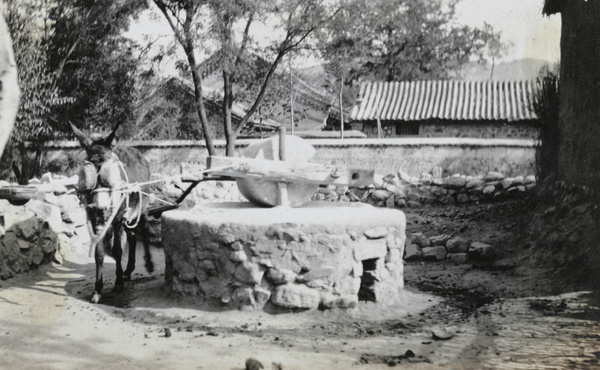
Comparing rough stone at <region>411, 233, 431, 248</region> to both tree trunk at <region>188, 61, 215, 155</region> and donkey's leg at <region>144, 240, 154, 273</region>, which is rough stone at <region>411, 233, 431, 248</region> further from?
tree trunk at <region>188, 61, 215, 155</region>

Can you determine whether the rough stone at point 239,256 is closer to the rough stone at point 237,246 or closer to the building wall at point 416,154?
the rough stone at point 237,246

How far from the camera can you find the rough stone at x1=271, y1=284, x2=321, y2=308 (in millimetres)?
5586

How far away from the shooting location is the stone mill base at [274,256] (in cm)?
559

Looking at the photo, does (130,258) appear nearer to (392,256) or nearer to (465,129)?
(392,256)

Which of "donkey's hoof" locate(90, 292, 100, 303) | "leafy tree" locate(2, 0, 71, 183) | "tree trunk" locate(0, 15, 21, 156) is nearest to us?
"tree trunk" locate(0, 15, 21, 156)

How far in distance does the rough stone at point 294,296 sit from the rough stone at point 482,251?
4.47 m

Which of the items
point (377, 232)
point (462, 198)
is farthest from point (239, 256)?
point (462, 198)

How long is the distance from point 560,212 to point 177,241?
614 centimetres

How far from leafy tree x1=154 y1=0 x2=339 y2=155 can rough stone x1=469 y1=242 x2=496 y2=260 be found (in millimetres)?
6432

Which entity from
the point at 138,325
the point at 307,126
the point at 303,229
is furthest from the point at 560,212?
the point at 307,126

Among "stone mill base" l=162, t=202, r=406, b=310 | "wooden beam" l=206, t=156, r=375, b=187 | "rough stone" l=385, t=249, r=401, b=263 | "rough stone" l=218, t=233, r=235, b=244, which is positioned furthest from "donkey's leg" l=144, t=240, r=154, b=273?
"rough stone" l=385, t=249, r=401, b=263

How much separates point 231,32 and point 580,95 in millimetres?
8448

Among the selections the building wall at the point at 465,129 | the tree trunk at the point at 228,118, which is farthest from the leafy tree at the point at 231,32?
the building wall at the point at 465,129

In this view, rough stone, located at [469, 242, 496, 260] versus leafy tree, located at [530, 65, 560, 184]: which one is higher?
leafy tree, located at [530, 65, 560, 184]
